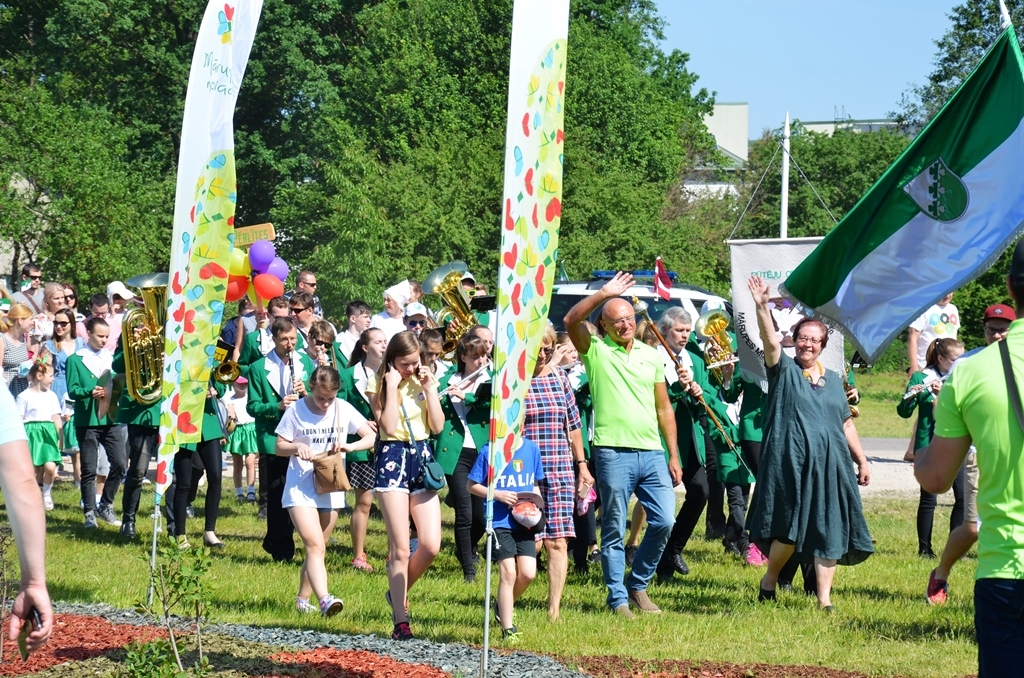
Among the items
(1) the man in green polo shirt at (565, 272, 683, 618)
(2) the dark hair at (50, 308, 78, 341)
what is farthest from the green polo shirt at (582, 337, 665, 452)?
(2) the dark hair at (50, 308, 78, 341)

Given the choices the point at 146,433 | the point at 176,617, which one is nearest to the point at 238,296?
the point at 146,433

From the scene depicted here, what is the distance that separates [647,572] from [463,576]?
1.89 meters

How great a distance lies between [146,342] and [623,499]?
16.3ft

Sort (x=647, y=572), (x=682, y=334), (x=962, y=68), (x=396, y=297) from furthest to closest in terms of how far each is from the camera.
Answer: (x=962, y=68), (x=396, y=297), (x=682, y=334), (x=647, y=572)

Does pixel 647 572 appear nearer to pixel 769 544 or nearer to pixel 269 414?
pixel 769 544

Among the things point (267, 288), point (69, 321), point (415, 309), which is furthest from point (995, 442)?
point (69, 321)

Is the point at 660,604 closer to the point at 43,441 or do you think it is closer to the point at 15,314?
the point at 43,441

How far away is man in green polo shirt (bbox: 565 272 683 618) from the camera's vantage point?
8.88 meters

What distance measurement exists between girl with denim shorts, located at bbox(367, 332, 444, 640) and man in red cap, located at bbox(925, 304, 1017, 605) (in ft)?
11.2

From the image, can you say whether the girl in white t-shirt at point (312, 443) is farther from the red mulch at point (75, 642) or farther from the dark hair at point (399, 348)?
the red mulch at point (75, 642)

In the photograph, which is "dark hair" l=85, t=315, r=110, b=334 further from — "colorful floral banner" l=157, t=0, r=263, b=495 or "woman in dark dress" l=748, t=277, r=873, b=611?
"woman in dark dress" l=748, t=277, r=873, b=611

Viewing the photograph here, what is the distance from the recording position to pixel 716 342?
12.0 metres

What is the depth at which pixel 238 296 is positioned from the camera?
12.8 meters

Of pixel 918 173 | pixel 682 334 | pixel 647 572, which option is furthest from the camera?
pixel 682 334
